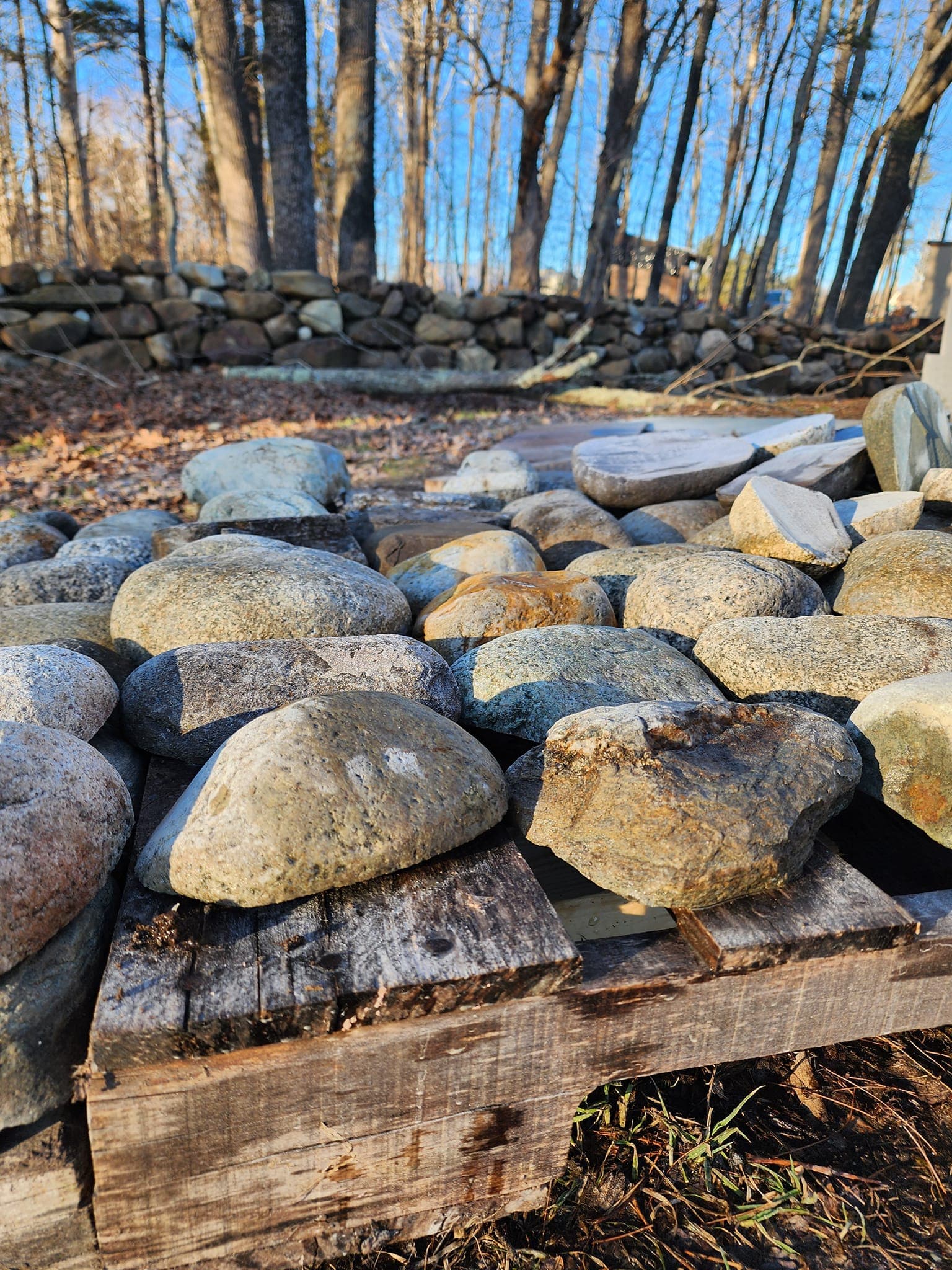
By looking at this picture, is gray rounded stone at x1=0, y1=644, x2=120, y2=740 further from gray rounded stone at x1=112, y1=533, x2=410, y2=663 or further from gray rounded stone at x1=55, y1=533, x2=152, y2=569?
gray rounded stone at x1=55, y1=533, x2=152, y2=569

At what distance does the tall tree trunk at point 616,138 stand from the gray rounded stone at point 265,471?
31.0 ft

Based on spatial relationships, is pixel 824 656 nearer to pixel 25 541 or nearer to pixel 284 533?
pixel 284 533

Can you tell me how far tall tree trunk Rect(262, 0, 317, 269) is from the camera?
459 inches

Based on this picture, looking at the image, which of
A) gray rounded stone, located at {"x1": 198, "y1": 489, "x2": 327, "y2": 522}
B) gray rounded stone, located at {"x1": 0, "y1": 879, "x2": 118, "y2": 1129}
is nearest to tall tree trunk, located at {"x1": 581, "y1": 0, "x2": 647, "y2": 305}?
gray rounded stone, located at {"x1": 198, "y1": 489, "x2": 327, "y2": 522}

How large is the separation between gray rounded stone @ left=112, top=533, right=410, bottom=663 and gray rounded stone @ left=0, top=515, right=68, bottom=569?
1.36 m

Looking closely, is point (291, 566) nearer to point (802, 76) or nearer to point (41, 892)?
point (41, 892)

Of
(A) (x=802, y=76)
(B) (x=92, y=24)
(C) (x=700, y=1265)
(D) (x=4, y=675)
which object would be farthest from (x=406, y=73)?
(C) (x=700, y=1265)

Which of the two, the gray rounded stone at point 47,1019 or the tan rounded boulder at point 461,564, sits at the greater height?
the tan rounded boulder at point 461,564

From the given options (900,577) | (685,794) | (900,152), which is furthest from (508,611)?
(900,152)

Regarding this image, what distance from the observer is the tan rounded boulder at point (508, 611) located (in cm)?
266

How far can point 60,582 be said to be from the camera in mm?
3080

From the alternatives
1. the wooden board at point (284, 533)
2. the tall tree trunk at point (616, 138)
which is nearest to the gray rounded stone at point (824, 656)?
the wooden board at point (284, 533)

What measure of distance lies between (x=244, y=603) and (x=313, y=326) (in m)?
10.0

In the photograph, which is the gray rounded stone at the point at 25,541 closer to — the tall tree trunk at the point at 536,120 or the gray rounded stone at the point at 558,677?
the gray rounded stone at the point at 558,677
